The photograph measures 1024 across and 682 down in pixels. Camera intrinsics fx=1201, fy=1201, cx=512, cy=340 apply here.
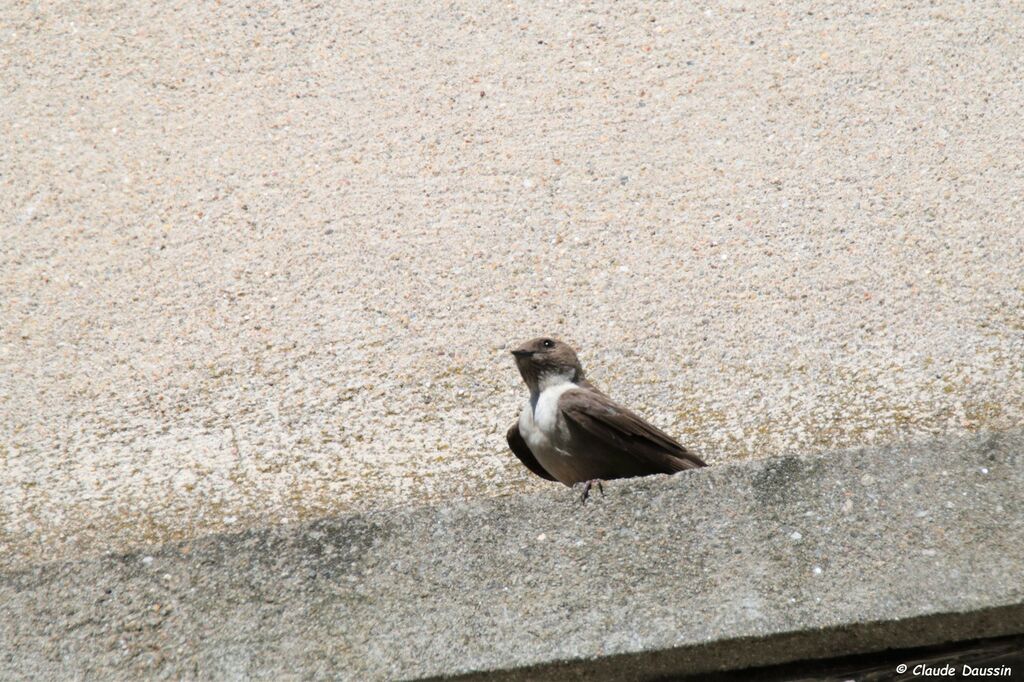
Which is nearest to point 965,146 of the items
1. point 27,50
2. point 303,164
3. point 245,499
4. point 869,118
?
point 869,118

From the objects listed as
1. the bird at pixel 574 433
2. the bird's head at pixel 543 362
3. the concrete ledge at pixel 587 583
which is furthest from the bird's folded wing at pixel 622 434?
the concrete ledge at pixel 587 583

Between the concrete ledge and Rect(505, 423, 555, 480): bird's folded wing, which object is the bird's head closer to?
Rect(505, 423, 555, 480): bird's folded wing

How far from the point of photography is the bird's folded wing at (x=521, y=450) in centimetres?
410

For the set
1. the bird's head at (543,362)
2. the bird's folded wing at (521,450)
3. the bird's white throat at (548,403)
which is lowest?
the bird's folded wing at (521,450)

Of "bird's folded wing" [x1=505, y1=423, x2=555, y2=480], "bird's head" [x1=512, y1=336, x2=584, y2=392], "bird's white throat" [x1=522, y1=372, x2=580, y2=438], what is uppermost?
"bird's head" [x1=512, y1=336, x2=584, y2=392]

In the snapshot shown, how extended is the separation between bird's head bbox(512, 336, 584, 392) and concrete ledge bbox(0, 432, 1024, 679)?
4.37ft

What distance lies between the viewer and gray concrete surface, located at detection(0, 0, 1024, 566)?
4.09 m

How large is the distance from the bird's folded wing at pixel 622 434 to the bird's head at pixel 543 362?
185 mm

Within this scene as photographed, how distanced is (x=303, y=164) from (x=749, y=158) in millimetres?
1835

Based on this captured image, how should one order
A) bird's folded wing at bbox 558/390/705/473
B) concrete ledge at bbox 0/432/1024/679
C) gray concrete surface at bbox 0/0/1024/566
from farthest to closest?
gray concrete surface at bbox 0/0/1024/566, bird's folded wing at bbox 558/390/705/473, concrete ledge at bbox 0/432/1024/679

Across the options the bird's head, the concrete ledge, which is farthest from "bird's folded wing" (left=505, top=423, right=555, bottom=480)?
the concrete ledge

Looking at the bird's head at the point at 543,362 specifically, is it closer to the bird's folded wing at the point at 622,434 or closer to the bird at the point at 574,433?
the bird at the point at 574,433

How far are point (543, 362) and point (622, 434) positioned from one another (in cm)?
46

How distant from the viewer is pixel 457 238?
4746 millimetres
